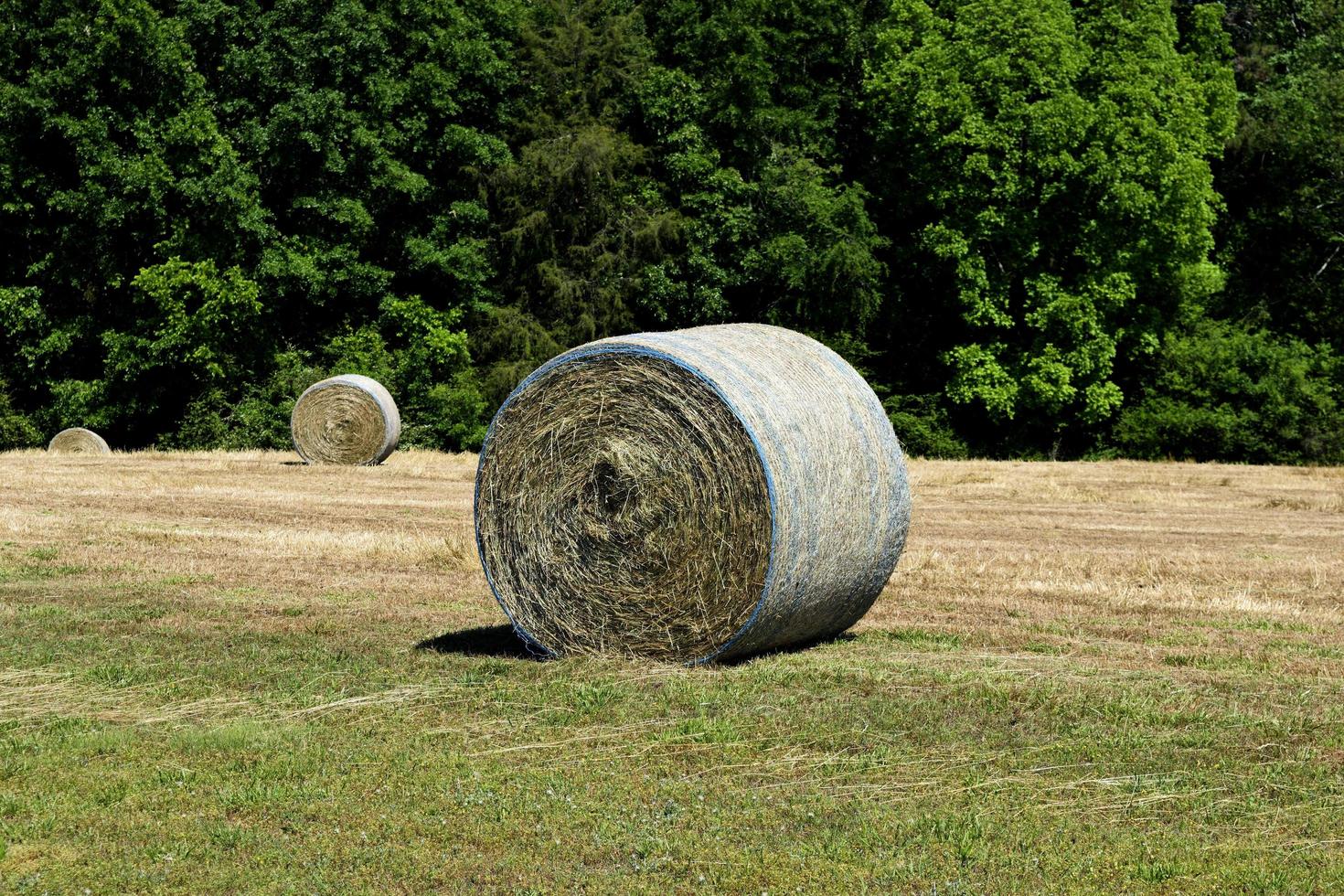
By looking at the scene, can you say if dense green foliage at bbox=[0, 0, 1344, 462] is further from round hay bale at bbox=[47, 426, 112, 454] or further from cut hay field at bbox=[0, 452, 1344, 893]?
cut hay field at bbox=[0, 452, 1344, 893]

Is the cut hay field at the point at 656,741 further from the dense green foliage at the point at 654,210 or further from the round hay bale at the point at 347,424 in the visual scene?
the dense green foliage at the point at 654,210

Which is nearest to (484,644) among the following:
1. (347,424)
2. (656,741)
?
(656,741)

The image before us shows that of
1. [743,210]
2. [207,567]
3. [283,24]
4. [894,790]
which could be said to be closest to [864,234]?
[743,210]

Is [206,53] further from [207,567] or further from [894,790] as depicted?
[894,790]

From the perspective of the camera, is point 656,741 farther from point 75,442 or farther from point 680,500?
point 75,442

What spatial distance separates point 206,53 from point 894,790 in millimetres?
39032

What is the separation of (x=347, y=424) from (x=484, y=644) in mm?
20922

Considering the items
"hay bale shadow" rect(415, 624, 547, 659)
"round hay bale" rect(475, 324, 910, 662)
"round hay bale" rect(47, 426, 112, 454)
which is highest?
"round hay bale" rect(475, 324, 910, 662)

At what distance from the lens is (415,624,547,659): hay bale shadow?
415 inches

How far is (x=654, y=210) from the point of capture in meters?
42.7

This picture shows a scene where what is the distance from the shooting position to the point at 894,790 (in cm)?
705

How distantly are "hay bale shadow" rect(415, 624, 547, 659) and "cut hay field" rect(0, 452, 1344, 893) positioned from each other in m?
0.05

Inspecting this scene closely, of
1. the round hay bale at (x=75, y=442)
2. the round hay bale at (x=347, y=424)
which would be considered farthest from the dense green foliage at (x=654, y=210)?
the round hay bale at (x=347, y=424)

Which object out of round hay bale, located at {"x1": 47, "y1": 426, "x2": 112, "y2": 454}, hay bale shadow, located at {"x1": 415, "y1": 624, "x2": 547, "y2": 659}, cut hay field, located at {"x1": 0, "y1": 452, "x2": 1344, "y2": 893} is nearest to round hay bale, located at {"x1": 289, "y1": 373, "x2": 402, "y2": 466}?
round hay bale, located at {"x1": 47, "y1": 426, "x2": 112, "y2": 454}
